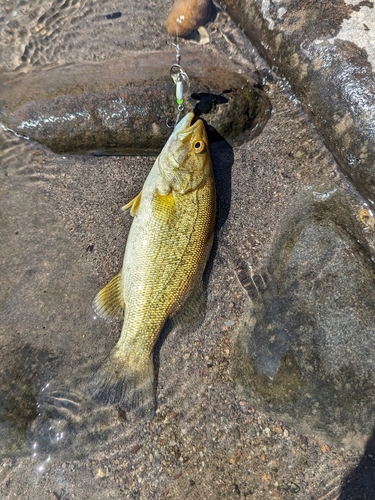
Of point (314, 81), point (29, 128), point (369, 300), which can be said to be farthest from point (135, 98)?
point (369, 300)

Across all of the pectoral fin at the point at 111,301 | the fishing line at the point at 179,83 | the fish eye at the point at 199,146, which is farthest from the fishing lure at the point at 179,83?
the pectoral fin at the point at 111,301

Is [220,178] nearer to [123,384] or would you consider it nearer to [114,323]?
[114,323]

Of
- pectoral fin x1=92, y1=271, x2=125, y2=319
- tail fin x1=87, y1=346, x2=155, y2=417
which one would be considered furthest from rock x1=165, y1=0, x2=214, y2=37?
tail fin x1=87, y1=346, x2=155, y2=417

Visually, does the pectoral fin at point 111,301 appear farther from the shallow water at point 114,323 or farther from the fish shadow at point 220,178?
the fish shadow at point 220,178

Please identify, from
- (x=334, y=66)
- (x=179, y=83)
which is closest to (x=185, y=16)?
(x=179, y=83)

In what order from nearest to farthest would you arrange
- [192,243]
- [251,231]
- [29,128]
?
1. [192,243]
2. [29,128]
3. [251,231]

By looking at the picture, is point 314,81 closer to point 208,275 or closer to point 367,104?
point 367,104
